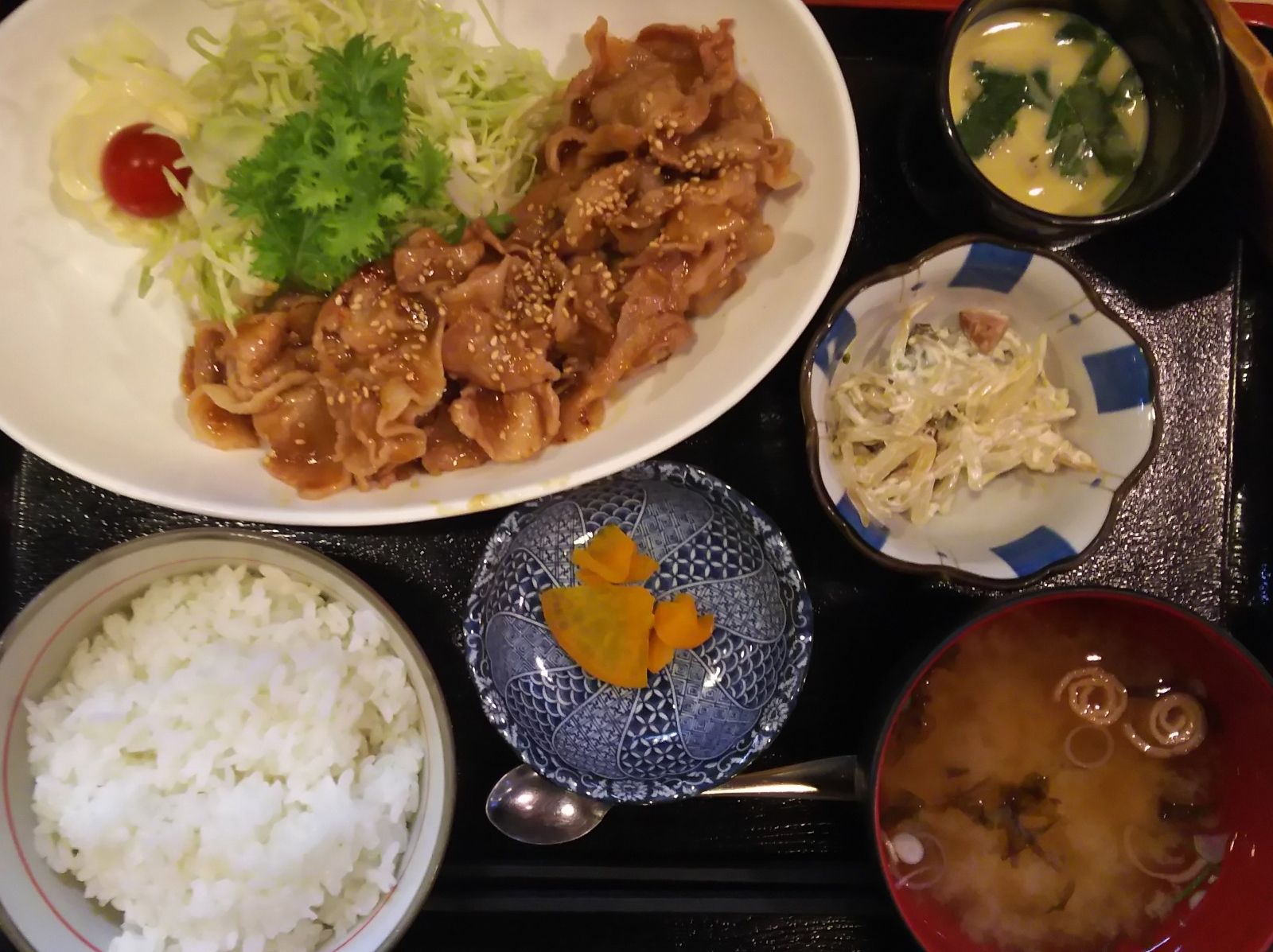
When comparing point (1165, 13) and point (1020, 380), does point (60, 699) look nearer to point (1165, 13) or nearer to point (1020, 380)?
point (1020, 380)

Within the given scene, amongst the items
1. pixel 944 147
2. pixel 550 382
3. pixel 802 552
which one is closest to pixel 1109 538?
pixel 802 552

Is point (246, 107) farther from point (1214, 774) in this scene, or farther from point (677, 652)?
point (1214, 774)

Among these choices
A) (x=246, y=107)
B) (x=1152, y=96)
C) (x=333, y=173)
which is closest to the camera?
(x=333, y=173)

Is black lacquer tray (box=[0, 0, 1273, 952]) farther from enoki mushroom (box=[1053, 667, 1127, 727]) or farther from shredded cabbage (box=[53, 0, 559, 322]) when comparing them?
shredded cabbage (box=[53, 0, 559, 322])

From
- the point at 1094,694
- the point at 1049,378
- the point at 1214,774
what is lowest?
the point at 1214,774

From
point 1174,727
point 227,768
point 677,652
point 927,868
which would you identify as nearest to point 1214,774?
point 1174,727

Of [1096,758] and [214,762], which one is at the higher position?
[214,762]

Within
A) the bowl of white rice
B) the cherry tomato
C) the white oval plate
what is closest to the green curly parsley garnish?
the cherry tomato
